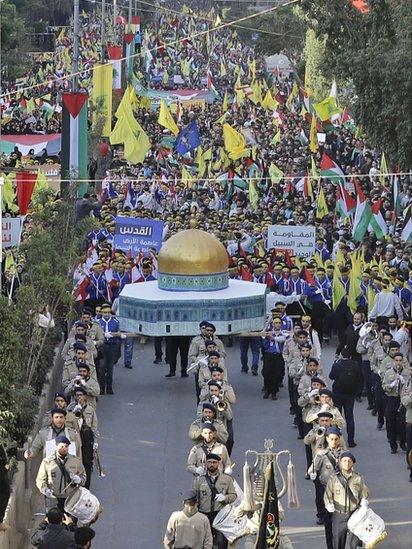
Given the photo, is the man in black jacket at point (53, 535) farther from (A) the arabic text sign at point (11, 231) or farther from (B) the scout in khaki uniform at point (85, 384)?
(A) the arabic text sign at point (11, 231)

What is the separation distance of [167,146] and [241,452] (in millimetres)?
26993

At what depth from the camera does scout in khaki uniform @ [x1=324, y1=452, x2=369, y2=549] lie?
16.2 meters

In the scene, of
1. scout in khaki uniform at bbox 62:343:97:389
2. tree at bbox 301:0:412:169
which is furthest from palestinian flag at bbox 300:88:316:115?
scout in khaki uniform at bbox 62:343:97:389

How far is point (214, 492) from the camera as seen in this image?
54.2 ft

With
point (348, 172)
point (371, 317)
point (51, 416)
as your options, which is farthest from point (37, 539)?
point (348, 172)

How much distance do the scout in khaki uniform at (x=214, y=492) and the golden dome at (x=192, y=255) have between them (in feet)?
26.4

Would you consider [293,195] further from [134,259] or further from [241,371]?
[241,371]

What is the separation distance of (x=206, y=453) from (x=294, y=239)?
455 inches

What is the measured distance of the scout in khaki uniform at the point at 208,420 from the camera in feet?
58.3

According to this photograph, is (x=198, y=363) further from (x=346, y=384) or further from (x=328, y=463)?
(x=328, y=463)

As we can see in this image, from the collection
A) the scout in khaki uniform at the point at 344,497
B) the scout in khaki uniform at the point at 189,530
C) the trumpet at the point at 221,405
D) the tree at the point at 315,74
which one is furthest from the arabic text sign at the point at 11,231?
the tree at the point at 315,74

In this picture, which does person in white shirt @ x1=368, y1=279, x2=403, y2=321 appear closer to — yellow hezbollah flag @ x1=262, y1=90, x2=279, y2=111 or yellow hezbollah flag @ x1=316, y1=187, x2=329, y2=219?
yellow hezbollah flag @ x1=316, y1=187, x2=329, y2=219

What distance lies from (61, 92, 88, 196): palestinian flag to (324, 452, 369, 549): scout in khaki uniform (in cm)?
1603

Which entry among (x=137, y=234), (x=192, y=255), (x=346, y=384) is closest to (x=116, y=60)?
(x=137, y=234)
